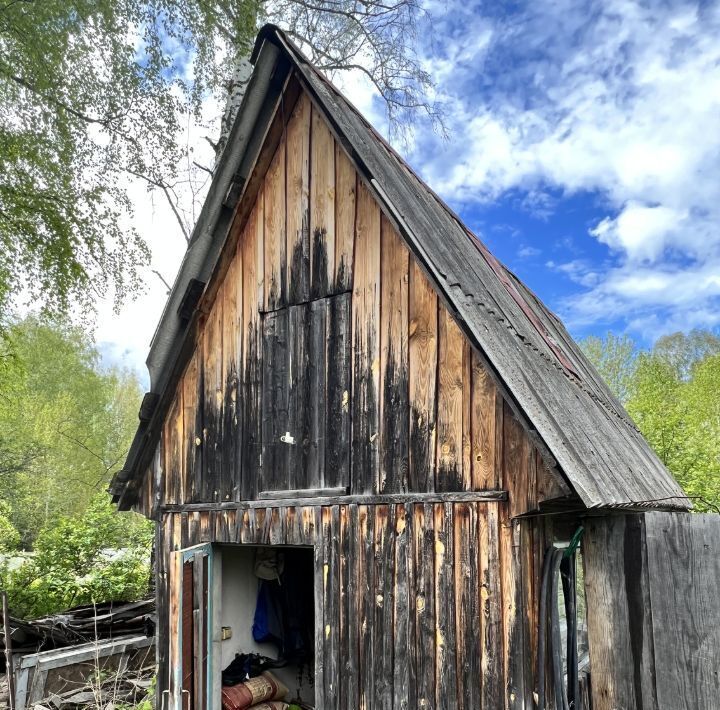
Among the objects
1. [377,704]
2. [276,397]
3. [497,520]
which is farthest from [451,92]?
[377,704]

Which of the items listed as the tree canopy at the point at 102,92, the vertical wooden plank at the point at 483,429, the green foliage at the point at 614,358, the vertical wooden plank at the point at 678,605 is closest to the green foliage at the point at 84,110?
the tree canopy at the point at 102,92

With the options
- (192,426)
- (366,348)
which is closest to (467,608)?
(366,348)

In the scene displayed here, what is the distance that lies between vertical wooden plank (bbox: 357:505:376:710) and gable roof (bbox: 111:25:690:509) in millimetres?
1579

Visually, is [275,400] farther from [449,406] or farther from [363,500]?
[449,406]

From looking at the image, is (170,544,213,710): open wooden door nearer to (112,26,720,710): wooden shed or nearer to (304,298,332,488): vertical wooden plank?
(112,26,720,710): wooden shed

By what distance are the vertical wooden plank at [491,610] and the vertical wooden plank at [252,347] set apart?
7.63 ft

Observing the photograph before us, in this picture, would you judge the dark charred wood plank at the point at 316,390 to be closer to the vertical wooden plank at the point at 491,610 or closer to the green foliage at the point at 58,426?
the vertical wooden plank at the point at 491,610

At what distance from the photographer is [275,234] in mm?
5559

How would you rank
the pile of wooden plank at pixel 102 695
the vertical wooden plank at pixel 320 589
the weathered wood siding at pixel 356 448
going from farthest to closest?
the pile of wooden plank at pixel 102 695, the vertical wooden plank at pixel 320 589, the weathered wood siding at pixel 356 448

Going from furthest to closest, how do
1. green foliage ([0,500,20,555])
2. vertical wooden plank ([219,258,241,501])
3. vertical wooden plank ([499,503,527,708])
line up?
green foliage ([0,500,20,555])
vertical wooden plank ([219,258,241,501])
vertical wooden plank ([499,503,527,708])

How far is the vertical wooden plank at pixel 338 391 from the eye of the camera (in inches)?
189

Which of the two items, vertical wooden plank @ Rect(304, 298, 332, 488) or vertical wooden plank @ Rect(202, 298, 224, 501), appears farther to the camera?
vertical wooden plank @ Rect(202, 298, 224, 501)

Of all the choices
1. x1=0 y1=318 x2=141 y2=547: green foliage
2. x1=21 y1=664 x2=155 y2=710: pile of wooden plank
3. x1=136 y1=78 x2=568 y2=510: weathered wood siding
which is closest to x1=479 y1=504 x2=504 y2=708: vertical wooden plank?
x1=136 y1=78 x2=568 y2=510: weathered wood siding

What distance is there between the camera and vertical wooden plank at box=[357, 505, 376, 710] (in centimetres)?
437
